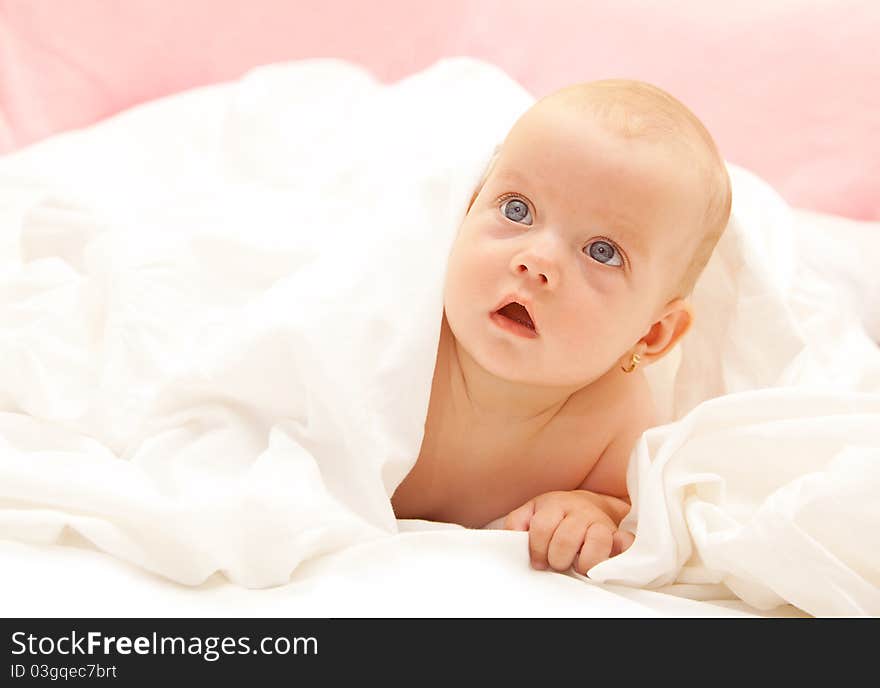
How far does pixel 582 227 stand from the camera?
1.12 metres

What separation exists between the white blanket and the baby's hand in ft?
0.11

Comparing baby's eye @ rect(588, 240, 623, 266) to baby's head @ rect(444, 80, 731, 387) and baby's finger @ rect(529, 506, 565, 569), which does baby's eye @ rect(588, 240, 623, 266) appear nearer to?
baby's head @ rect(444, 80, 731, 387)

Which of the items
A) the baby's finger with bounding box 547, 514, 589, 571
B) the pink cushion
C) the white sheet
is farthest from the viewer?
the pink cushion

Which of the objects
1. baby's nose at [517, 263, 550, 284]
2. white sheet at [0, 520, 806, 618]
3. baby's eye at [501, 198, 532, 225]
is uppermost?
baby's eye at [501, 198, 532, 225]

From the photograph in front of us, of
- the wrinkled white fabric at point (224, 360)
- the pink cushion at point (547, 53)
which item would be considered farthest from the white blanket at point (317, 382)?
the pink cushion at point (547, 53)

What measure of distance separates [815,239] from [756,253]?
13.9 inches

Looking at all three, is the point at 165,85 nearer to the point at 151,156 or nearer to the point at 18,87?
the point at 18,87

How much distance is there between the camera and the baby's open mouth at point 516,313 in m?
1.15

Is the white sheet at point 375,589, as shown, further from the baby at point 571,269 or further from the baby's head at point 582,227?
the baby's head at point 582,227

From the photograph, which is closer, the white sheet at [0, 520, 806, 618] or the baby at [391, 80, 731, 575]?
the white sheet at [0, 520, 806, 618]

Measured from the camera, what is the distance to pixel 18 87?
197 centimetres

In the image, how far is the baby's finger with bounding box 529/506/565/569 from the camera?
1092 millimetres

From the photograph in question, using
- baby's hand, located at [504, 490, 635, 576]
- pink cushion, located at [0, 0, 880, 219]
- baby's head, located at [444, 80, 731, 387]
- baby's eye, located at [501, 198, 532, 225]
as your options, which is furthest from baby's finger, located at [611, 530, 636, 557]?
pink cushion, located at [0, 0, 880, 219]

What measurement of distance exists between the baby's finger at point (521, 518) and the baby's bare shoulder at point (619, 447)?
133mm
